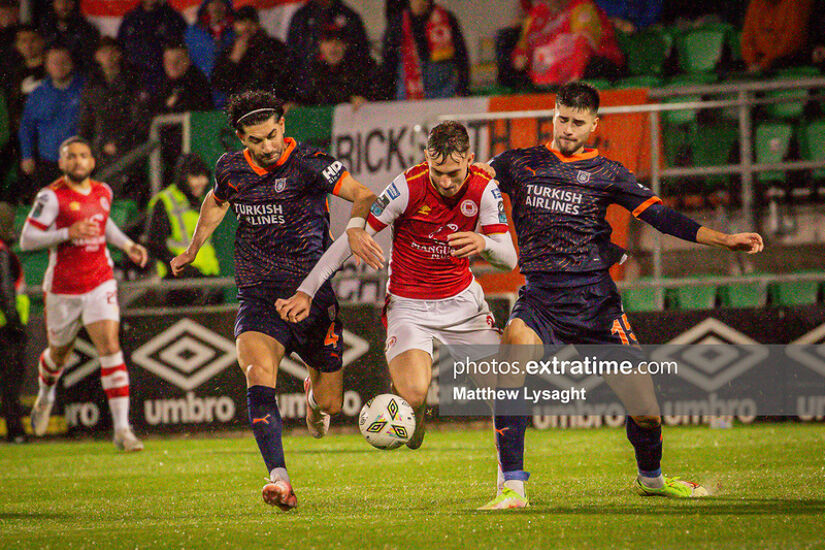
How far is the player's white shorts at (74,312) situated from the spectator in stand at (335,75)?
3186 mm

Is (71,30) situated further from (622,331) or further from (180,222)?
(622,331)

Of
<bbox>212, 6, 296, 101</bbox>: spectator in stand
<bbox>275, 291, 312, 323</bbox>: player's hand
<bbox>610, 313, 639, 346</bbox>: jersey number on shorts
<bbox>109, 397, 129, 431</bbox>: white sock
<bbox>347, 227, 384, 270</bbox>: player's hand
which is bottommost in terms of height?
<bbox>109, 397, 129, 431</bbox>: white sock

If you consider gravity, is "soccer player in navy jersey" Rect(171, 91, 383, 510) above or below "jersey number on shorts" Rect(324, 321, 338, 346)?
above

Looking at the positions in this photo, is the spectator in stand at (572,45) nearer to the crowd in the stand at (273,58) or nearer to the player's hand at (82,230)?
the crowd in the stand at (273,58)

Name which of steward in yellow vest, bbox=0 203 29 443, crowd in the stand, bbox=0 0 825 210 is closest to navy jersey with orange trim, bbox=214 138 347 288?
crowd in the stand, bbox=0 0 825 210

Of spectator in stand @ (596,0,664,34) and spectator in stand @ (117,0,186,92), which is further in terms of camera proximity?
spectator in stand @ (117,0,186,92)

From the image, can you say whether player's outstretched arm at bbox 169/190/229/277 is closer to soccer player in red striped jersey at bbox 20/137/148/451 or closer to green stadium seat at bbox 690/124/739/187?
soccer player in red striped jersey at bbox 20/137/148/451

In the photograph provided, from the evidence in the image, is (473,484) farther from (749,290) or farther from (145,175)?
(145,175)

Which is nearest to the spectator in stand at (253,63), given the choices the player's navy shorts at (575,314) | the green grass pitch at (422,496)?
the green grass pitch at (422,496)

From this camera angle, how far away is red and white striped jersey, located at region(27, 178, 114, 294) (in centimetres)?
997

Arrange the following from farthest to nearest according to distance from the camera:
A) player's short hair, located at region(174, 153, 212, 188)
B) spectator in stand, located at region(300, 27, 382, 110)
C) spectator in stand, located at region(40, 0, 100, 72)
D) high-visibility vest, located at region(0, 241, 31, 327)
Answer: spectator in stand, located at region(40, 0, 100, 72) < spectator in stand, located at region(300, 27, 382, 110) < player's short hair, located at region(174, 153, 212, 188) < high-visibility vest, located at region(0, 241, 31, 327)

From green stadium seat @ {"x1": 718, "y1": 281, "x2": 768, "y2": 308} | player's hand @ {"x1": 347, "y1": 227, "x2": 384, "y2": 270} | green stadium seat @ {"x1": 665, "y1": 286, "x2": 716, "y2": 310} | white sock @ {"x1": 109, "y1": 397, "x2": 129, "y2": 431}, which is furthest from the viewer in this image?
green stadium seat @ {"x1": 665, "y1": 286, "x2": 716, "y2": 310}

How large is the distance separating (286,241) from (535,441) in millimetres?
3493

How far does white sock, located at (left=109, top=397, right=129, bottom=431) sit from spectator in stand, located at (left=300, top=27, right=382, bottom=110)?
376 centimetres
